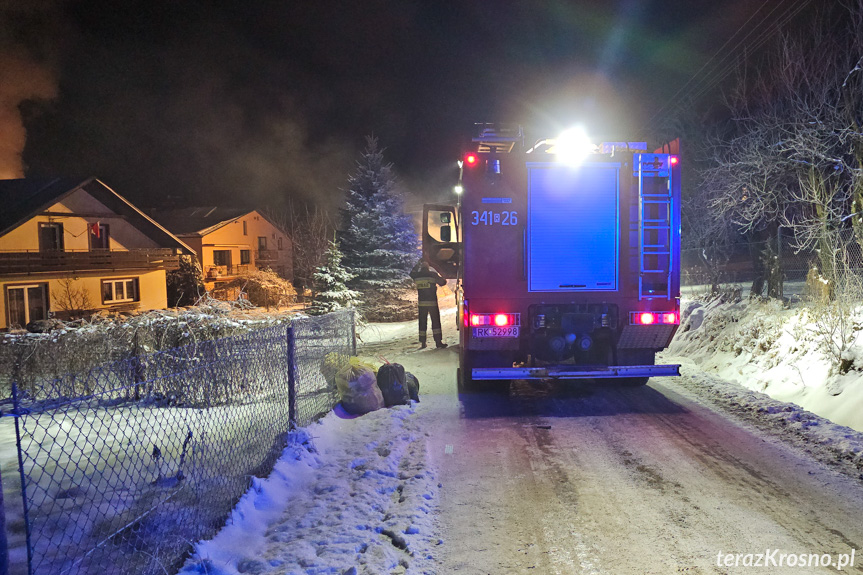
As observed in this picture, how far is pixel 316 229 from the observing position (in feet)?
167

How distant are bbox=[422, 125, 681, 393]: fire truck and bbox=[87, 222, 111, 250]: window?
952 inches

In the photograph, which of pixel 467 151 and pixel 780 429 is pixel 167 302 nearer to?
pixel 467 151

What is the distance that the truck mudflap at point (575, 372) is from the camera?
24.4ft

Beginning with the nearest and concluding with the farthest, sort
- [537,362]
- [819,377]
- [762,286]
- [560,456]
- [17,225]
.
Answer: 1. [560,456]
2. [819,377]
3. [537,362]
4. [762,286]
5. [17,225]

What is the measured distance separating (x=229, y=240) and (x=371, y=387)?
37387 mm

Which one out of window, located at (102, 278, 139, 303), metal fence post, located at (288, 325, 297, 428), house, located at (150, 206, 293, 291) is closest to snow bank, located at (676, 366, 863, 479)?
metal fence post, located at (288, 325, 297, 428)

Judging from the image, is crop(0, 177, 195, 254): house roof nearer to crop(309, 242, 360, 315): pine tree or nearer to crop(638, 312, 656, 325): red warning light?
crop(309, 242, 360, 315): pine tree

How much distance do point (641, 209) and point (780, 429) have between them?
3.32m

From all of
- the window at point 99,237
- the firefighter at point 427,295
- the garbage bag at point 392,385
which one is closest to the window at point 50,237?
the window at point 99,237

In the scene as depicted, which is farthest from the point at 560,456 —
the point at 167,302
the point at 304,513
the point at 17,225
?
the point at 167,302

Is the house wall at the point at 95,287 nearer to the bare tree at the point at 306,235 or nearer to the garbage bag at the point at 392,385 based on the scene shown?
the bare tree at the point at 306,235

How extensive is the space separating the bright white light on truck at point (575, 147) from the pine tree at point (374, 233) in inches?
648

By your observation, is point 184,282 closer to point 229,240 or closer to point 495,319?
point 229,240

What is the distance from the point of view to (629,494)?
4.65 m
